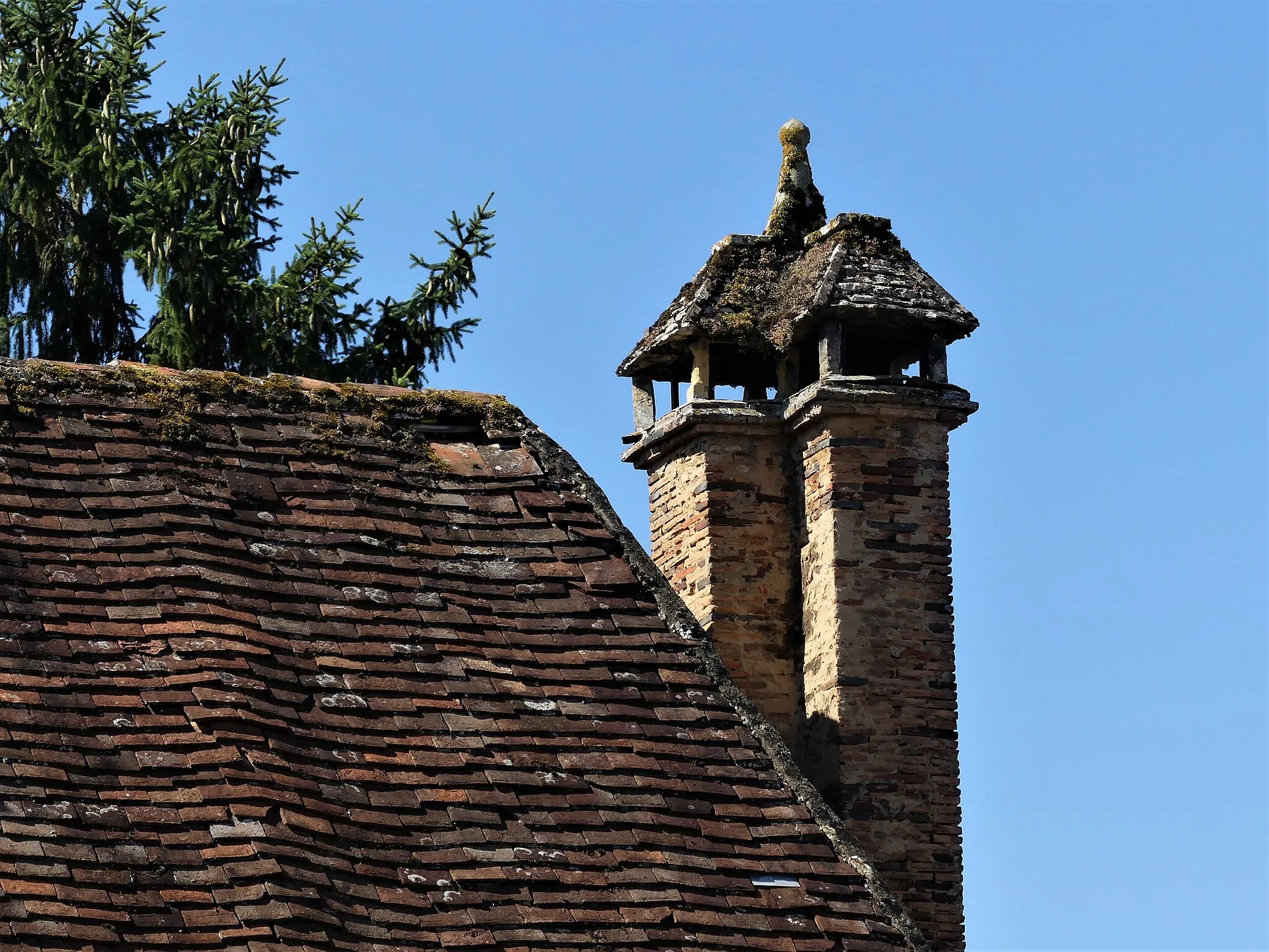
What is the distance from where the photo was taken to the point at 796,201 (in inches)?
495

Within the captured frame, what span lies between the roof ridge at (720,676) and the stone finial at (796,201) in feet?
10.9

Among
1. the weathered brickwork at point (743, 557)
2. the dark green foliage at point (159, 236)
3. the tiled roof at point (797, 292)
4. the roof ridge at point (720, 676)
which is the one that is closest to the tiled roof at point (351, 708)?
the roof ridge at point (720, 676)

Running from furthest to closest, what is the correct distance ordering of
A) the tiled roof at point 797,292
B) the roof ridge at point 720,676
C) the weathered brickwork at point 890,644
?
the tiled roof at point 797,292, the weathered brickwork at point 890,644, the roof ridge at point 720,676

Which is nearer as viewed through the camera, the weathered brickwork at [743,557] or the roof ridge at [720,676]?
the roof ridge at [720,676]

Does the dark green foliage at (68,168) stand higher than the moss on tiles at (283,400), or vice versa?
the dark green foliage at (68,168)

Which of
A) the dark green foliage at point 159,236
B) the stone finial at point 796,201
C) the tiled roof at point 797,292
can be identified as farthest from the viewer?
the dark green foliage at point 159,236

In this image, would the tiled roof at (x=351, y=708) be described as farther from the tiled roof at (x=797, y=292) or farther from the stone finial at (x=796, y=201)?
Answer: the stone finial at (x=796, y=201)

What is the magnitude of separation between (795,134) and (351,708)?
6181 millimetres

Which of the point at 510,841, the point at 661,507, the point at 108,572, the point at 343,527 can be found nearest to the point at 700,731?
the point at 510,841

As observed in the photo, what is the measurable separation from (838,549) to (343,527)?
312cm

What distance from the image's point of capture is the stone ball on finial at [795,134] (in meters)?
12.8

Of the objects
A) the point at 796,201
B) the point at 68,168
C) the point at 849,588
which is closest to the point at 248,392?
the point at 849,588

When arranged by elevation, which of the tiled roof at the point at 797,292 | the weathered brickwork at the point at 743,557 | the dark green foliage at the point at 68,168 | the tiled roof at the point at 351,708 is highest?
the dark green foliage at the point at 68,168

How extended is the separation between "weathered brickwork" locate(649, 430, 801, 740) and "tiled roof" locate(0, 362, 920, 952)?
1968 millimetres
